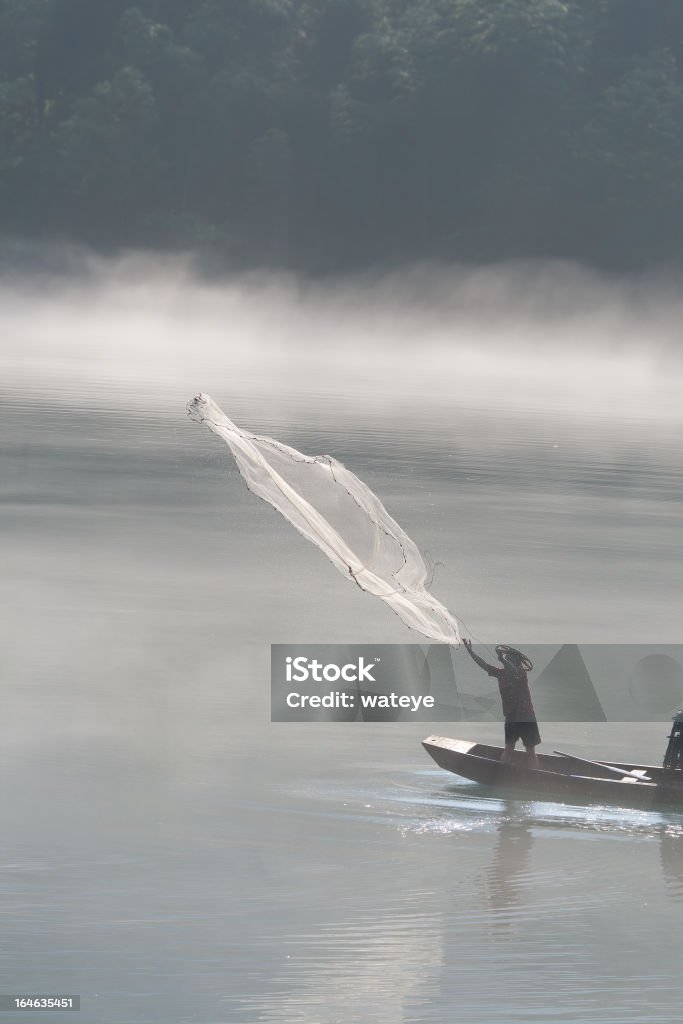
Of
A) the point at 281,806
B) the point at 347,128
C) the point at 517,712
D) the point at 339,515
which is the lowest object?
the point at 281,806

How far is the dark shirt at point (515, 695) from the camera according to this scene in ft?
62.1

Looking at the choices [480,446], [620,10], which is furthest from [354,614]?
[620,10]

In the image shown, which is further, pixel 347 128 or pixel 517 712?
pixel 347 128

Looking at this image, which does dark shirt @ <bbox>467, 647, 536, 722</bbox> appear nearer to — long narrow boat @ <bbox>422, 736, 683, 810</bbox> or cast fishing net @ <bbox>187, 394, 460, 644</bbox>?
long narrow boat @ <bbox>422, 736, 683, 810</bbox>

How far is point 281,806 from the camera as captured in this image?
18672mm

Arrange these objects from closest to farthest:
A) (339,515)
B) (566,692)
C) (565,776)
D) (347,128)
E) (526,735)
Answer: (565,776) → (526,735) → (339,515) → (566,692) → (347,128)

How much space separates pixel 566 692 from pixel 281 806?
6420 mm

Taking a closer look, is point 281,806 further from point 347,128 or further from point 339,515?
point 347,128

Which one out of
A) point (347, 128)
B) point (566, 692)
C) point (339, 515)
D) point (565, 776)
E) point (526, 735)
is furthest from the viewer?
point (347, 128)

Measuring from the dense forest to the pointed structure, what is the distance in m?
91.3

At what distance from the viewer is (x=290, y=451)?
17984 mm

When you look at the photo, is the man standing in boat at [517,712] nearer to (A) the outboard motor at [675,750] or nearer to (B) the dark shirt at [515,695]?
(B) the dark shirt at [515,695]

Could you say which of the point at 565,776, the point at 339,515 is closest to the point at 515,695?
the point at 565,776

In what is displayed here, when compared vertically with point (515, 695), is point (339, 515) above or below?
above
